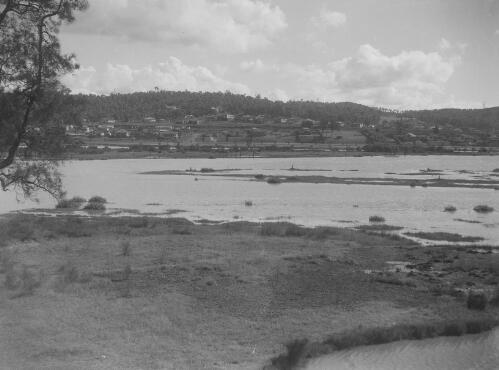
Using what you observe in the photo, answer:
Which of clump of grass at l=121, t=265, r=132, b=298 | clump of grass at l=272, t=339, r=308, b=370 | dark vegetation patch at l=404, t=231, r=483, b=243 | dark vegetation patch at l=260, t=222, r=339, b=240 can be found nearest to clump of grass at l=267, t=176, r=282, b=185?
dark vegetation patch at l=404, t=231, r=483, b=243

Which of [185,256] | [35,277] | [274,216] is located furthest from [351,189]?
[35,277]

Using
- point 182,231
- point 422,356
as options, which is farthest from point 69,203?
point 422,356

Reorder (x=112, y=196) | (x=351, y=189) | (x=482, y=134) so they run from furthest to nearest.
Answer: (x=482, y=134) < (x=351, y=189) < (x=112, y=196)

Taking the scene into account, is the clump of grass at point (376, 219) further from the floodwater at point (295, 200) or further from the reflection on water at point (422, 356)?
the reflection on water at point (422, 356)

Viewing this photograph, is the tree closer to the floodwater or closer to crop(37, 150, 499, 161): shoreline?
the floodwater

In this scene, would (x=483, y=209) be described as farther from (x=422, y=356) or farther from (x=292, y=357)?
(x=292, y=357)

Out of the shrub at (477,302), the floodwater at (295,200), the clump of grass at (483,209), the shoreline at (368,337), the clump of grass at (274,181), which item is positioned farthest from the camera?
the clump of grass at (274,181)

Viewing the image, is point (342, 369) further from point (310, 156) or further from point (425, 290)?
point (310, 156)

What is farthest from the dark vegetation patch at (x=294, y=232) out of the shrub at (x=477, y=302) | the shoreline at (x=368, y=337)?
the shoreline at (x=368, y=337)
